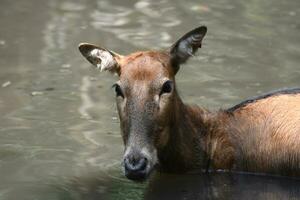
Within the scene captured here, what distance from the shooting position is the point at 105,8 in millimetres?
15328

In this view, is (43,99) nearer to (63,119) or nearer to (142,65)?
(63,119)

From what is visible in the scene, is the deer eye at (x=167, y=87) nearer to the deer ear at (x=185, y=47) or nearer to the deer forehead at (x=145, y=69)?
Result: the deer forehead at (x=145, y=69)

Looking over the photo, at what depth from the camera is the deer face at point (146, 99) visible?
738cm

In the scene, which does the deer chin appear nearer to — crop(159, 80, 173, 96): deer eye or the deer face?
the deer face

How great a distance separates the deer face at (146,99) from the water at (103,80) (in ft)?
2.37

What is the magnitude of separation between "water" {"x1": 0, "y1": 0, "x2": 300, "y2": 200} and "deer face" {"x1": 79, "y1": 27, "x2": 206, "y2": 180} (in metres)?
0.72

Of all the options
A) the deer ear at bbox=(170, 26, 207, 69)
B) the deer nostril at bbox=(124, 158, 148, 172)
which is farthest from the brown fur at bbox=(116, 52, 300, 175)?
the deer nostril at bbox=(124, 158, 148, 172)

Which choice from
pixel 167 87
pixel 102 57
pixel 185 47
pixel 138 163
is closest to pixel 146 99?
pixel 167 87

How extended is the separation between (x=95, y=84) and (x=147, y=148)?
12.9ft

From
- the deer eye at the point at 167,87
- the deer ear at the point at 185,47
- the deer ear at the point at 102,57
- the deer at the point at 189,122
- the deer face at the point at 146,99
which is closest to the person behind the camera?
the deer face at the point at 146,99

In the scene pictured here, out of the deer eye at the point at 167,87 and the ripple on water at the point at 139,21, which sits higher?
the deer eye at the point at 167,87

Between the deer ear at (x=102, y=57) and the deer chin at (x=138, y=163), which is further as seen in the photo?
the deer ear at (x=102, y=57)

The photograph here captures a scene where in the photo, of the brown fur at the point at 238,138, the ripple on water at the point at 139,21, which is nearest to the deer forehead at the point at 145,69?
the brown fur at the point at 238,138

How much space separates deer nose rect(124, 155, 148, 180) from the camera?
721cm
